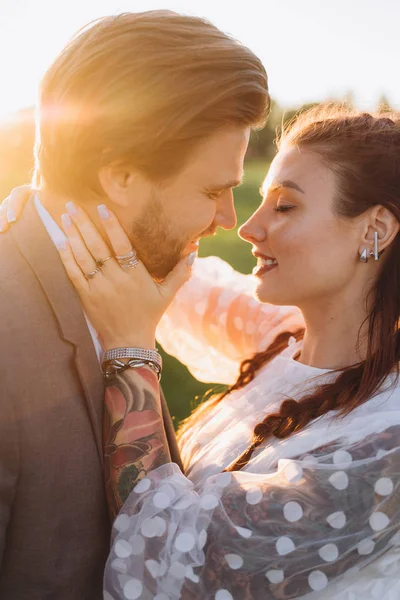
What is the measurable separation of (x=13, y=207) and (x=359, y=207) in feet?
4.44

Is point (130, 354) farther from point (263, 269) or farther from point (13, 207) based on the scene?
point (263, 269)

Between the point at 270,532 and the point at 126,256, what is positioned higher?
the point at 126,256

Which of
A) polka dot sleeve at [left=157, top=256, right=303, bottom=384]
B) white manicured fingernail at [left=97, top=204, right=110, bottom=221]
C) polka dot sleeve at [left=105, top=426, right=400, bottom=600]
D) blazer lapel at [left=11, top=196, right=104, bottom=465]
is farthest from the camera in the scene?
polka dot sleeve at [left=157, top=256, right=303, bottom=384]

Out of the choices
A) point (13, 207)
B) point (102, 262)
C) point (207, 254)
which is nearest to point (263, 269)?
point (102, 262)

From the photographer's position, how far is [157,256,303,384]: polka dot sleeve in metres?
3.62

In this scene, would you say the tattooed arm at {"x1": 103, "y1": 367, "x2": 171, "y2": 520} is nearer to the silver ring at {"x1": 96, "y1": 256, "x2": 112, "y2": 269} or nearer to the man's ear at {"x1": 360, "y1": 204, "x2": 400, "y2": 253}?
the silver ring at {"x1": 96, "y1": 256, "x2": 112, "y2": 269}

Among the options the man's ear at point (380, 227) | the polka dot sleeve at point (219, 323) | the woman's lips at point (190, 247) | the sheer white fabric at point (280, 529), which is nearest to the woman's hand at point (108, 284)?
the woman's lips at point (190, 247)

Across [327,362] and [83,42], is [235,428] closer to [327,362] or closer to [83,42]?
[327,362]

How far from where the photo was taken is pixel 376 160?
2.72 meters

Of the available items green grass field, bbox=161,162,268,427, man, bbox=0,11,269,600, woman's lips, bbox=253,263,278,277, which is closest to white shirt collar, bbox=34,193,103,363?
man, bbox=0,11,269,600

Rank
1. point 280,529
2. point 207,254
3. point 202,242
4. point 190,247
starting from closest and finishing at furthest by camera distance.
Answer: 1. point 280,529
2. point 190,247
3. point 207,254
4. point 202,242

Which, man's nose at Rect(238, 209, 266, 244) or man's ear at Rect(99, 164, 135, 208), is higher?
man's ear at Rect(99, 164, 135, 208)

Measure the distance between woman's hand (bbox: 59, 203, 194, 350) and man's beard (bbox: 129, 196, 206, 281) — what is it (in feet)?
0.30

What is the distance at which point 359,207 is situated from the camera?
2689 mm
